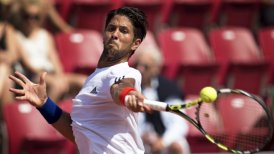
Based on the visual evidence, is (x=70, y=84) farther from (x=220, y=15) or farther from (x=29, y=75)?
(x=220, y=15)

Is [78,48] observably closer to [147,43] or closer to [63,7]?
[147,43]

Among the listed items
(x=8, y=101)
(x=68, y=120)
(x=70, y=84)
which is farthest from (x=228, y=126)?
(x=68, y=120)

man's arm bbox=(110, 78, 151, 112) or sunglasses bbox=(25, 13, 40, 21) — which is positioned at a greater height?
man's arm bbox=(110, 78, 151, 112)

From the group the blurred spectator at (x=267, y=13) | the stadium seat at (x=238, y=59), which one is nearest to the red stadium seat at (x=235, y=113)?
the stadium seat at (x=238, y=59)

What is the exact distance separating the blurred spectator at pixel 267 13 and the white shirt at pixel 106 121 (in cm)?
542

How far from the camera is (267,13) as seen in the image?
30.3 feet

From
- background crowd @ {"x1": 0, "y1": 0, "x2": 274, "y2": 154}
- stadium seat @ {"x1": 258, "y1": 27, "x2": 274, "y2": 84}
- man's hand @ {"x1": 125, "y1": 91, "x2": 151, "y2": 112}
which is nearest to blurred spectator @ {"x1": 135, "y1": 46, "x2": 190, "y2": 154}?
background crowd @ {"x1": 0, "y1": 0, "x2": 274, "y2": 154}

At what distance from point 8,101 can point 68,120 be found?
2464 mm

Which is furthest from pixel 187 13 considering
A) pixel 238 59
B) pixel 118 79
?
pixel 118 79

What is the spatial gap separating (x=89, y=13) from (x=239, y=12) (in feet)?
5.83

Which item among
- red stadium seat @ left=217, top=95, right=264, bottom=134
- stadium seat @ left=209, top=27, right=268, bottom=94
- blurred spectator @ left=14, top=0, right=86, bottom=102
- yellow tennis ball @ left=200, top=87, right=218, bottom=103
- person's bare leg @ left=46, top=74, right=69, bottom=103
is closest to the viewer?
yellow tennis ball @ left=200, top=87, right=218, bottom=103

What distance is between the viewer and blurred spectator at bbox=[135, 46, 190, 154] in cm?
657

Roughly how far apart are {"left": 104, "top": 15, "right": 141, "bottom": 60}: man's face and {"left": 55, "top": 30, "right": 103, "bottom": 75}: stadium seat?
3448 millimetres

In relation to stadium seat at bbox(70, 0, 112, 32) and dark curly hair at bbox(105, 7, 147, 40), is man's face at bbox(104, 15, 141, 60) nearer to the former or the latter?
dark curly hair at bbox(105, 7, 147, 40)
